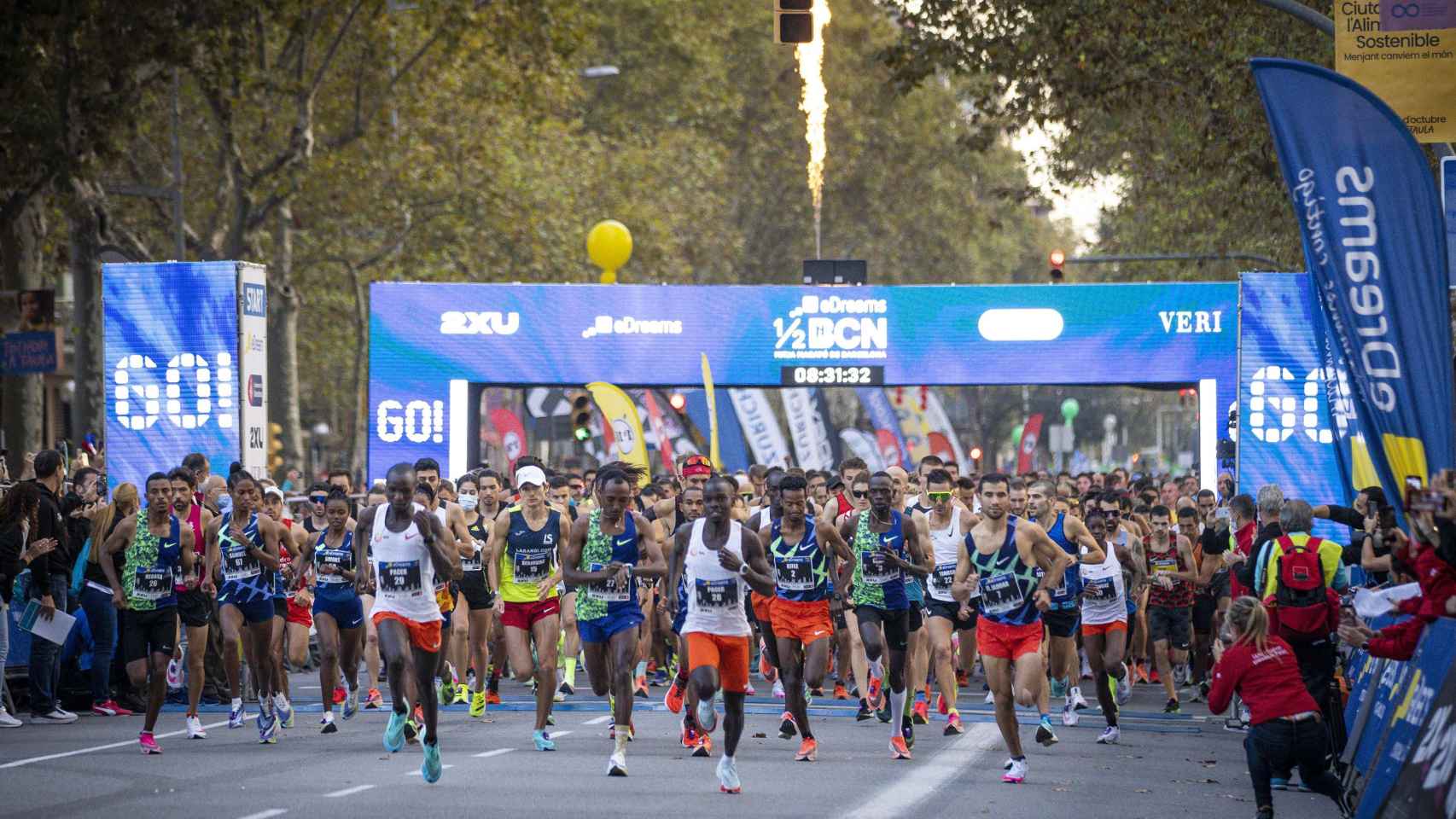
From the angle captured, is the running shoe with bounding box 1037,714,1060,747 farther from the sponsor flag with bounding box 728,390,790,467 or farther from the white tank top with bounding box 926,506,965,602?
the sponsor flag with bounding box 728,390,790,467

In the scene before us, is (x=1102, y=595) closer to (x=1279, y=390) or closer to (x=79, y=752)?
(x=1279, y=390)

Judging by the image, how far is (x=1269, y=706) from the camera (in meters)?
11.3

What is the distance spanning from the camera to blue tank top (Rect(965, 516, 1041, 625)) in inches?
538

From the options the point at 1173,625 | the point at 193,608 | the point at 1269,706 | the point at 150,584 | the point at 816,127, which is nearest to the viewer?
the point at 1269,706

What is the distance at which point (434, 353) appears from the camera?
1105 inches

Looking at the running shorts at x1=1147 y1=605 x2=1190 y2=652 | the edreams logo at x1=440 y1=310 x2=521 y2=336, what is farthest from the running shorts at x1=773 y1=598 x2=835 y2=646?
the edreams logo at x1=440 y1=310 x2=521 y2=336

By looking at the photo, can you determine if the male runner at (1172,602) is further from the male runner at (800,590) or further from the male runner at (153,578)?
the male runner at (153,578)

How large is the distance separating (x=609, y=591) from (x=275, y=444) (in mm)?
22944

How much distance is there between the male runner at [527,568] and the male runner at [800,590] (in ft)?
6.61

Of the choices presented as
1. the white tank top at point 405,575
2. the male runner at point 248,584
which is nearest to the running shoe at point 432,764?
the white tank top at point 405,575

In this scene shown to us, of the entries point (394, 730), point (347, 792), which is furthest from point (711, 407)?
point (347, 792)

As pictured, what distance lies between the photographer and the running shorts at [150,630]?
15414mm

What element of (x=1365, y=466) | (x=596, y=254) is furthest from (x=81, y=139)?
(x=1365, y=466)

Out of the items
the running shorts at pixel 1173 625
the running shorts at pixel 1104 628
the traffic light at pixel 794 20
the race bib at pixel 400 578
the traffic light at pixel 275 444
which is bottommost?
the running shorts at pixel 1173 625
